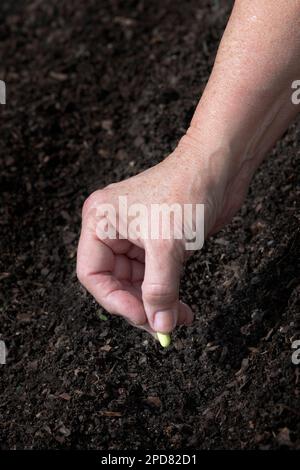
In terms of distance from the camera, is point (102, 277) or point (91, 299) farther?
point (91, 299)

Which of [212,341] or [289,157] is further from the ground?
[289,157]

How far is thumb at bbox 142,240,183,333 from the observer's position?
1.78m

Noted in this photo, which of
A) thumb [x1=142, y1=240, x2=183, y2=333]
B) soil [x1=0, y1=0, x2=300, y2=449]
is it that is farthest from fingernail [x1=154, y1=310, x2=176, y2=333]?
soil [x1=0, y1=0, x2=300, y2=449]

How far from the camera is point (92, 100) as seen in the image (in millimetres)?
3127

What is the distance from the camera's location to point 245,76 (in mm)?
1905

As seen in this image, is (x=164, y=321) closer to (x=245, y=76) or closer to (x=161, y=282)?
(x=161, y=282)

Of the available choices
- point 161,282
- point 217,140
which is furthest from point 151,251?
point 217,140

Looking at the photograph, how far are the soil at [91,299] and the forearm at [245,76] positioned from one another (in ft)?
1.53

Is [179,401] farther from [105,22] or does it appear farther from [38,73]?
[105,22]

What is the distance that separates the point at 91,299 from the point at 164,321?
22.8 inches

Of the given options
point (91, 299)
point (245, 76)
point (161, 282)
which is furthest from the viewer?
point (91, 299)

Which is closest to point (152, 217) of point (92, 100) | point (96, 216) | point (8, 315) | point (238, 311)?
point (96, 216)

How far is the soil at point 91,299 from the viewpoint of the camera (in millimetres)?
1999
